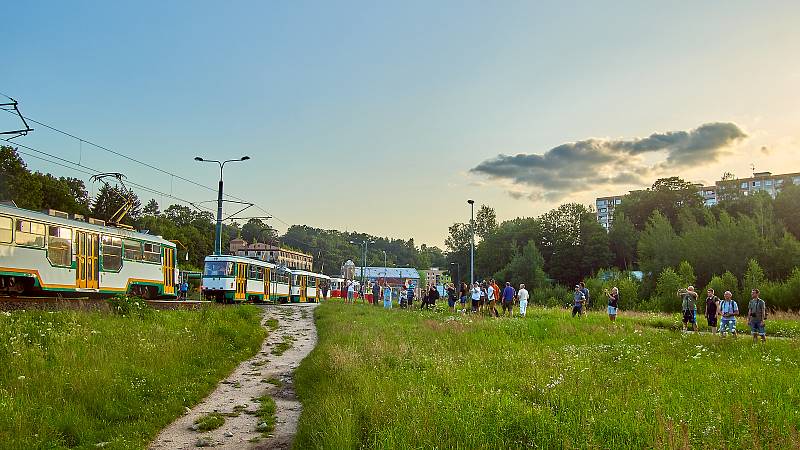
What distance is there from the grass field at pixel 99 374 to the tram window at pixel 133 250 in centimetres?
909

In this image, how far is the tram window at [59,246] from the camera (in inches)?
883

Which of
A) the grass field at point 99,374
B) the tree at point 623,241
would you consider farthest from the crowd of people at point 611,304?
the tree at point 623,241

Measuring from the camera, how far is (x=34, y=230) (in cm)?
2170

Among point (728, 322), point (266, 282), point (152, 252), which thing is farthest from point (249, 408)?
point (266, 282)

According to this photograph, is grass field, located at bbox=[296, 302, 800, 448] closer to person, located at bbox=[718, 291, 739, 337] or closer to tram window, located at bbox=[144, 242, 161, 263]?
person, located at bbox=[718, 291, 739, 337]

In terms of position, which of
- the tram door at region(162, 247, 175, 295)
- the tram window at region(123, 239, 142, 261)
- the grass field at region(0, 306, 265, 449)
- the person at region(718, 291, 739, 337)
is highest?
the tram window at region(123, 239, 142, 261)

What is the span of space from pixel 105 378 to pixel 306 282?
45.0 meters

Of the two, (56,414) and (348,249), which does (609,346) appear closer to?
(56,414)

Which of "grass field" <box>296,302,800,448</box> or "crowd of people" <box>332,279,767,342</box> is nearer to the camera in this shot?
"grass field" <box>296,302,800,448</box>

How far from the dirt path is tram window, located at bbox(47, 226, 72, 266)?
8353mm

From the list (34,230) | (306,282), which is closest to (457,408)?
(34,230)

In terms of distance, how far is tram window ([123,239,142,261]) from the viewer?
1103 inches

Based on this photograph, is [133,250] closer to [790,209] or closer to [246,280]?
[246,280]

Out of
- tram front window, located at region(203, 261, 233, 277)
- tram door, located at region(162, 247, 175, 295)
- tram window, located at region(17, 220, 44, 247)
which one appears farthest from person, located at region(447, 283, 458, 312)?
tram window, located at region(17, 220, 44, 247)
